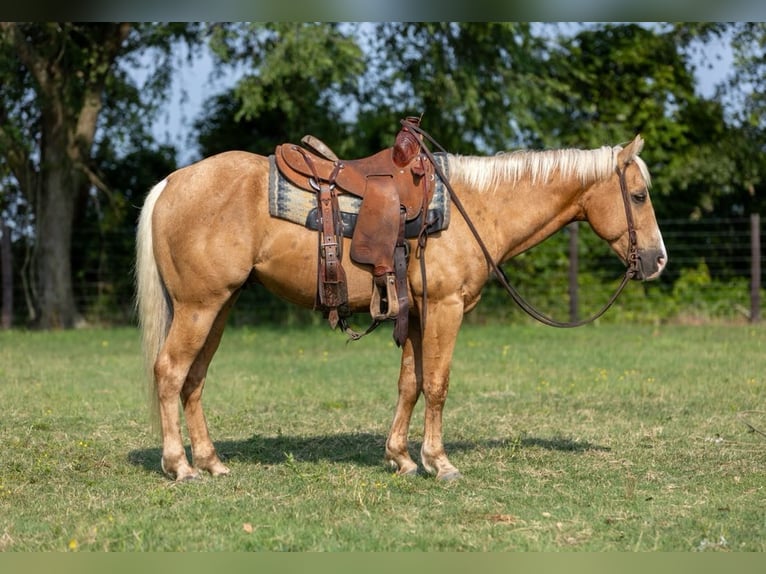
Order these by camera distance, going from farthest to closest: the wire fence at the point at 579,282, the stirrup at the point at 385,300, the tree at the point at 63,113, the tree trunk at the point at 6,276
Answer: the wire fence at the point at 579,282, the tree trunk at the point at 6,276, the tree at the point at 63,113, the stirrup at the point at 385,300

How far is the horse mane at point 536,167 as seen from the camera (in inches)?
242

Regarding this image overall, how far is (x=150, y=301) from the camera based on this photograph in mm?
6059

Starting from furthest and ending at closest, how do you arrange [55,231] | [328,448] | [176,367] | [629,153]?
[55,231] < [328,448] < [629,153] < [176,367]

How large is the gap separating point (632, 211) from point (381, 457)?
92.3 inches

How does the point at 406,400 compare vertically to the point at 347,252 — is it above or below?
below

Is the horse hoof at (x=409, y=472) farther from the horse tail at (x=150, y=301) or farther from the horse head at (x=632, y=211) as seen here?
the horse head at (x=632, y=211)

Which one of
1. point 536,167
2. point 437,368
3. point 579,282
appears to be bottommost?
point 437,368

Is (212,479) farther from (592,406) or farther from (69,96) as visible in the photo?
(69,96)

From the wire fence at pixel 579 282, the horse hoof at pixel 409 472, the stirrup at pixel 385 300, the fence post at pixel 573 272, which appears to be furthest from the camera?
the wire fence at pixel 579 282

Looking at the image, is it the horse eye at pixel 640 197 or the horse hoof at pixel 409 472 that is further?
the horse eye at pixel 640 197

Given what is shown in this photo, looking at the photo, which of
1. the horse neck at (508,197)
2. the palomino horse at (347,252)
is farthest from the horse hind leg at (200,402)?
the horse neck at (508,197)

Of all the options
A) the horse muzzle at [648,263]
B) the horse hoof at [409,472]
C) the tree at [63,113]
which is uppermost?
the tree at [63,113]

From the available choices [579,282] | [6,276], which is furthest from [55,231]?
[579,282]

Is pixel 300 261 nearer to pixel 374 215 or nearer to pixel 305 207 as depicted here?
pixel 305 207
